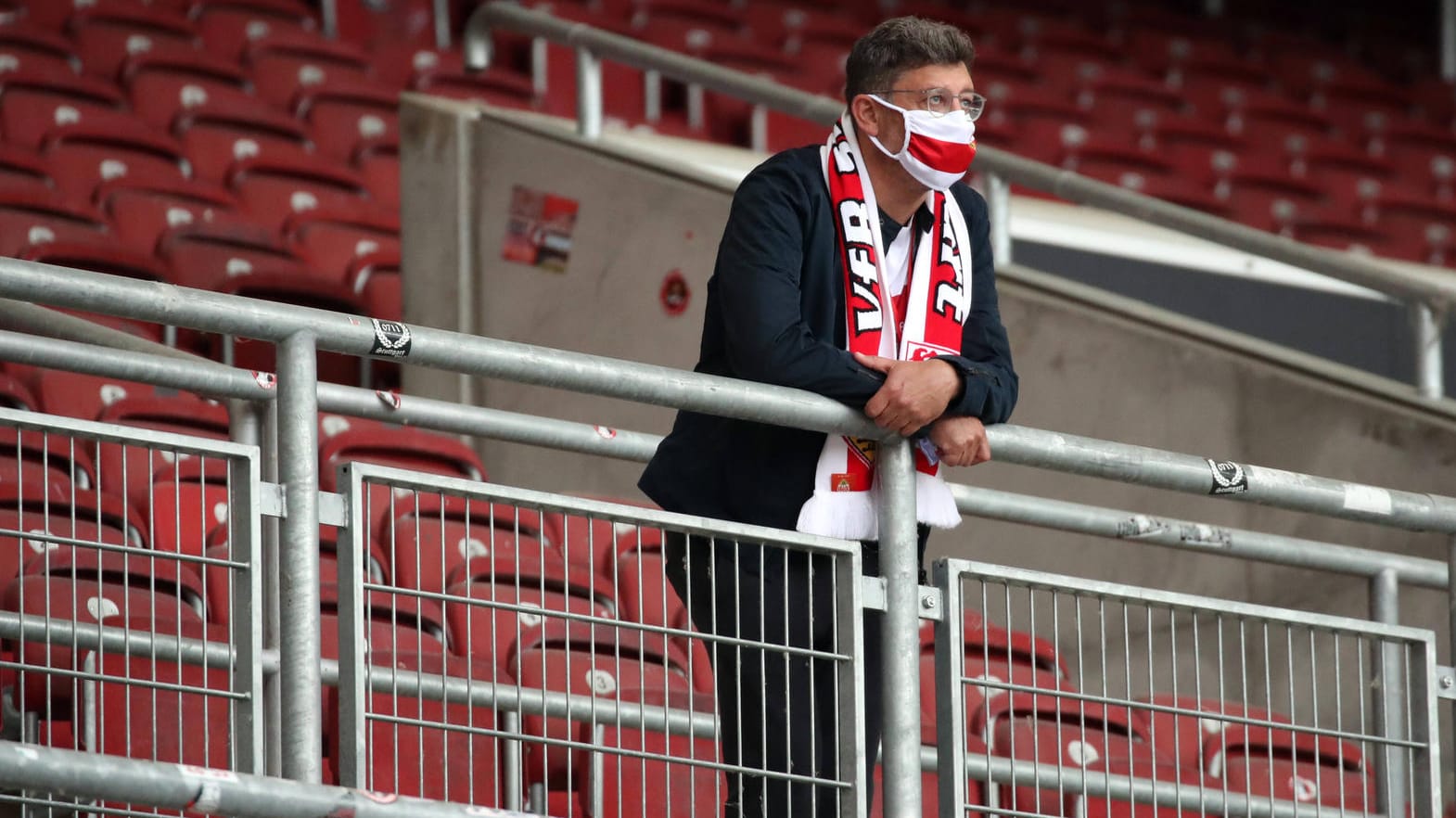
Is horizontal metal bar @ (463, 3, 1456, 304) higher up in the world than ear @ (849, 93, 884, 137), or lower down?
higher up

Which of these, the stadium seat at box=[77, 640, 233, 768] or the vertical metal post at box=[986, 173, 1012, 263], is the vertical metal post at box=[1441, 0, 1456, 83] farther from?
the stadium seat at box=[77, 640, 233, 768]

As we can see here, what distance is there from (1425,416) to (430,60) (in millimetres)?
5434

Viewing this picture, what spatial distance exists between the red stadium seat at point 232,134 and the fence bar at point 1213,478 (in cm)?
488

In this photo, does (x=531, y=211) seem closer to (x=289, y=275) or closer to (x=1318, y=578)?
(x=289, y=275)

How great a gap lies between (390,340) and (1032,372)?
316 centimetres

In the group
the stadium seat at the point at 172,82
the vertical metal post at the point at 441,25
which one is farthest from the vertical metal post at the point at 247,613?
the vertical metal post at the point at 441,25

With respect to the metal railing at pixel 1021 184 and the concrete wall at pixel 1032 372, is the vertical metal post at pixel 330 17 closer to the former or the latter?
the metal railing at pixel 1021 184

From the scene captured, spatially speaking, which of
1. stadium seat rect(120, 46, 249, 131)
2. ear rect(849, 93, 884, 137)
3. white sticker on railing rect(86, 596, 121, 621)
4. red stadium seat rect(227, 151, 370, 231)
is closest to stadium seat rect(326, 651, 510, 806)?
white sticker on railing rect(86, 596, 121, 621)

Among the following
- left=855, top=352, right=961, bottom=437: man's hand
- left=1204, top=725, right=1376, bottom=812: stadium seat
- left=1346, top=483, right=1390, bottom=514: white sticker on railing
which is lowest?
left=1204, top=725, right=1376, bottom=812: stadium seat

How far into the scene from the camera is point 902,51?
3.40 meters

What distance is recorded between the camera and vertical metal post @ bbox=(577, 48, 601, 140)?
653 centimetres

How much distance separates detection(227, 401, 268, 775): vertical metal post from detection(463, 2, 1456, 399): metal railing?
280 centimetres

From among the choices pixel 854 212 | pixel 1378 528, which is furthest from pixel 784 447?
pixel 1378 528

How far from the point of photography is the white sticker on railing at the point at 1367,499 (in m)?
3.52
